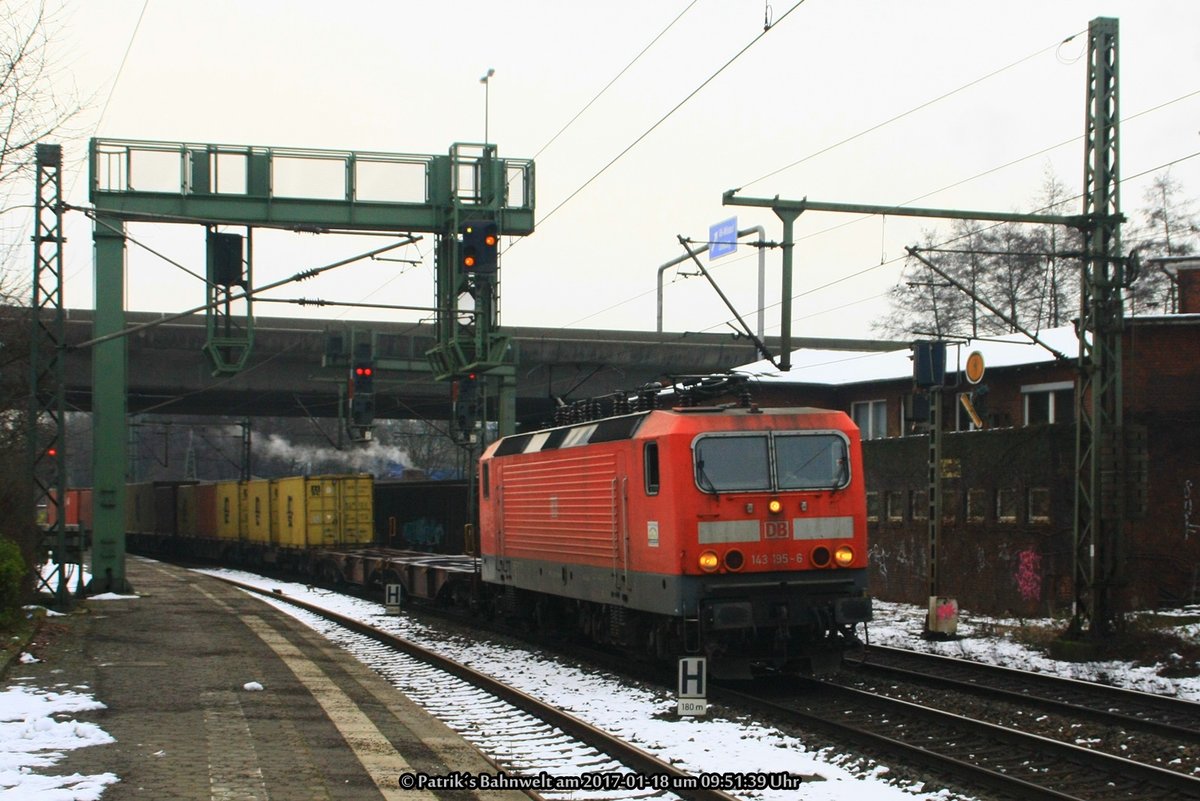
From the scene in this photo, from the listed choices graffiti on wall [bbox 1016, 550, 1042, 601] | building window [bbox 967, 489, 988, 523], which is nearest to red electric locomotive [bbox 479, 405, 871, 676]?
graffiti on wall [bbox 1016, 550, 1042, 601]

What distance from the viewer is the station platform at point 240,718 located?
9336 mm

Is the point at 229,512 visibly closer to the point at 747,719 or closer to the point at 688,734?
the point at 747,719

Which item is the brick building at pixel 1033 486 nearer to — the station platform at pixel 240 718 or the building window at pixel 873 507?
the building window at pixel 873 507

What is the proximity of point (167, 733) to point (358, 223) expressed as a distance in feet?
55.0

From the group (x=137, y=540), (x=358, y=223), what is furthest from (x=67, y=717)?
(x=137, y=540)

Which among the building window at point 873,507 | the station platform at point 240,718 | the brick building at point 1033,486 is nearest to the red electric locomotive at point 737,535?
the station platform at point 240,718

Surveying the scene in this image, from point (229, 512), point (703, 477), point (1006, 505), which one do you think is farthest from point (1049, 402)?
point (229, 512)

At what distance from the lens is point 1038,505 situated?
25094 millimetres

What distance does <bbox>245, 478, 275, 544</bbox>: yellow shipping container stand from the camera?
4191 centimetres

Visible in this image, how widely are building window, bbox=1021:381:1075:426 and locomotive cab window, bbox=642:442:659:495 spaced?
1615 cm

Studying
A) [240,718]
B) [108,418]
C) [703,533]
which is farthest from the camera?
[108,418]

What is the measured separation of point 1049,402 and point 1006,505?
13.2 ft

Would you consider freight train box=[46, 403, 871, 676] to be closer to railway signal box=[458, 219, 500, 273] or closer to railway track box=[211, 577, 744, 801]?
railway track box=[211, 577, 744, 801]

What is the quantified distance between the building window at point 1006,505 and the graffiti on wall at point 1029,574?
819 millimetres
